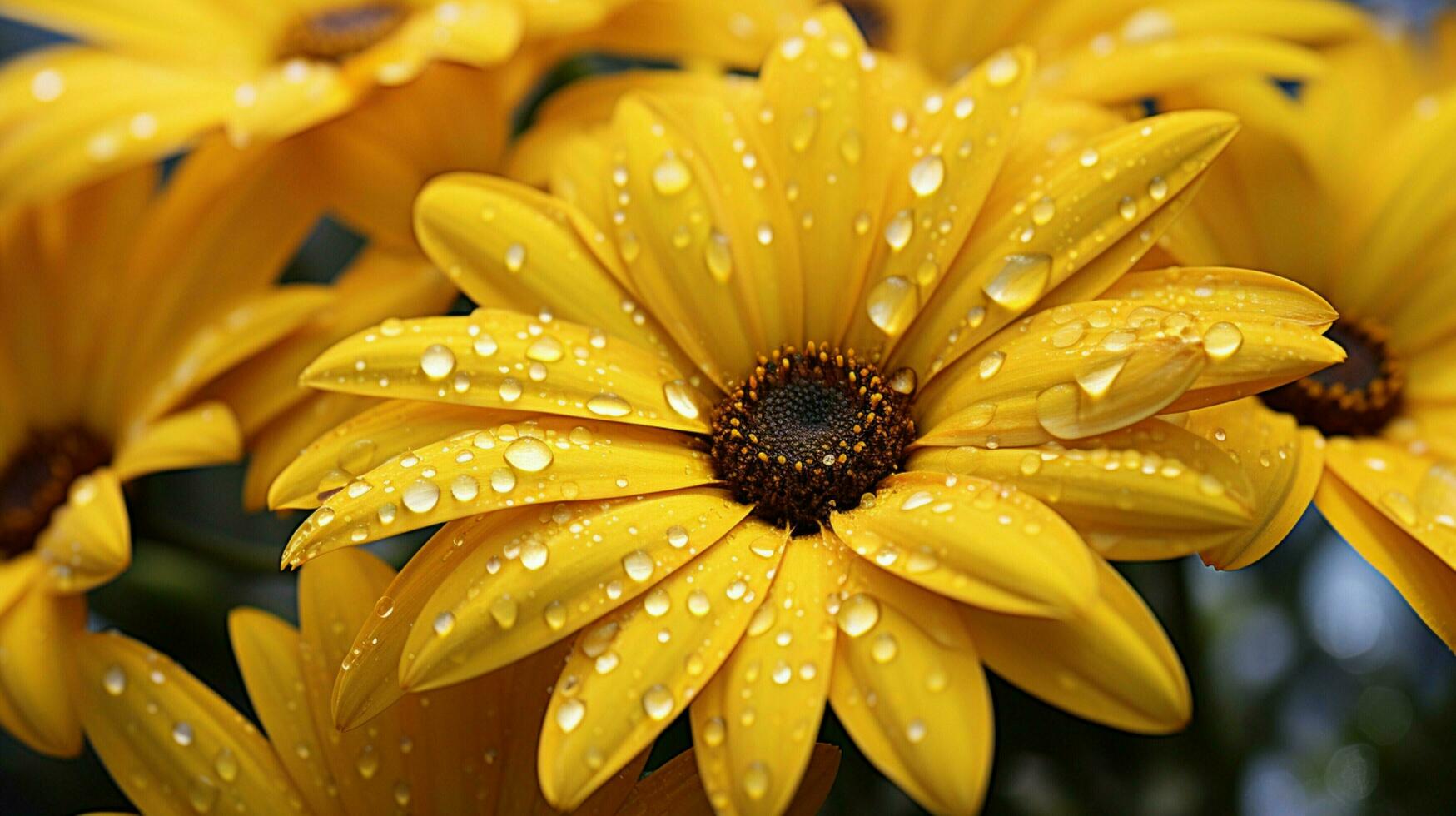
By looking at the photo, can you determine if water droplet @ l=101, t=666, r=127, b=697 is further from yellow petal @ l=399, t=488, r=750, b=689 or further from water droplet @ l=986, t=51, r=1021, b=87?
water droplet @ l=986, t=51, r=1021, b=87

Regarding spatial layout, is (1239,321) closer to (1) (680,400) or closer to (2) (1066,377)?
(2) (1066,377)

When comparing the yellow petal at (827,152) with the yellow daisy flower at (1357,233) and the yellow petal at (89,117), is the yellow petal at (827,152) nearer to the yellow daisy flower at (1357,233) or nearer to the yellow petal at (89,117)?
the yellow daisy flower at (1357,233)

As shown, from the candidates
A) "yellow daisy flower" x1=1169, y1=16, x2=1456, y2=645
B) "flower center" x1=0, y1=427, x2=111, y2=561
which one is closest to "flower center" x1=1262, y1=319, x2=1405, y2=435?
"yellow daisy flower" x1=1169, y1=16, x2=1456, y2=645

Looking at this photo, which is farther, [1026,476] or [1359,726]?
[1359,726]

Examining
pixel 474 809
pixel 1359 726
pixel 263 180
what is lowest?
pixel 1359 726

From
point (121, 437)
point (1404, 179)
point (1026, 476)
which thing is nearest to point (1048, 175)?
point (1026, 476)

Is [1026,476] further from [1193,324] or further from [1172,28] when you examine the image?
[1172,28]

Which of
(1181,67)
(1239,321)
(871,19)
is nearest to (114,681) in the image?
(1239,321)
